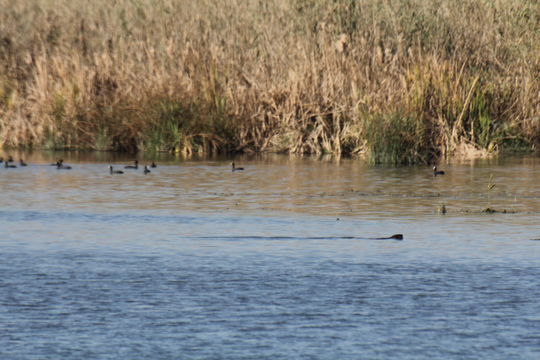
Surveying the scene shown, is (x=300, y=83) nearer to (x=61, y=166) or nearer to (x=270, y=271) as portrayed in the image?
(x=61, y=166)

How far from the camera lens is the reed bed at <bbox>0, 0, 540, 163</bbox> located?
754 inches

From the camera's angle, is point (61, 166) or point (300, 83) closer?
point (61, 166)

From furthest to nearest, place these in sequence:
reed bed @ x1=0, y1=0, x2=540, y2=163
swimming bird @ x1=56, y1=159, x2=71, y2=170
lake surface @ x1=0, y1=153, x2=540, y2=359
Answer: reed bed @ x1=0, y1=0, x2=540, y2=163
swimming bird @ x1=56, y1=159, x2=71, y2=170
lake surface @ x1=0, y1=153, x2=540, y2=359

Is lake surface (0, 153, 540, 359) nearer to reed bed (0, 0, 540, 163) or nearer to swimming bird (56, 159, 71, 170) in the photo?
swimming bird (56, 159, 71, 170)

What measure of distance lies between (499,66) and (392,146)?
3932mm

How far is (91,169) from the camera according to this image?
16.9m

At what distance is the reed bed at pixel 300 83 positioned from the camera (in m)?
19.1

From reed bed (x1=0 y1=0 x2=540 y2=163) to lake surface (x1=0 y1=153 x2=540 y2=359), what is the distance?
478cm

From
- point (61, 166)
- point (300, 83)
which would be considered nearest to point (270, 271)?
point (61, 166)

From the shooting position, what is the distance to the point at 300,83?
65.2ft

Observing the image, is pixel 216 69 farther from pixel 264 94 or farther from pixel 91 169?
pixel 91 169

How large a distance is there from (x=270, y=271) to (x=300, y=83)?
39.6 feet

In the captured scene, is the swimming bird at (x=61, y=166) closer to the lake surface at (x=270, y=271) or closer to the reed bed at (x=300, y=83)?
the lake surface at (x=270, y=271)

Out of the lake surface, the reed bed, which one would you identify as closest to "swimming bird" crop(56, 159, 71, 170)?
the lake surface
